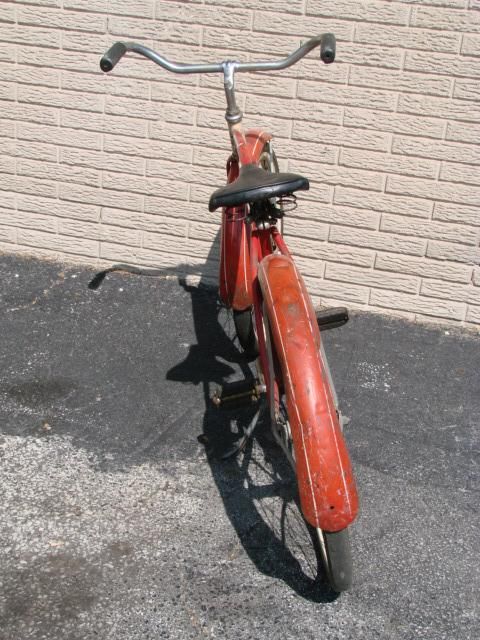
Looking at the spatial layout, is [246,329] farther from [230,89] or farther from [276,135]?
[276,135]

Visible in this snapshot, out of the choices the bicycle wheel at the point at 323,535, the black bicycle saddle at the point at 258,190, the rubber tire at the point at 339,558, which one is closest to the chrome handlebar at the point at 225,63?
the black bicycle saddle at the point at 258,190

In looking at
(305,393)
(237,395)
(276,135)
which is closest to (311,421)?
(305,393)

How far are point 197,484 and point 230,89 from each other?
176 centimetres

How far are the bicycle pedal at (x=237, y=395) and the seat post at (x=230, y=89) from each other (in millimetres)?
1271

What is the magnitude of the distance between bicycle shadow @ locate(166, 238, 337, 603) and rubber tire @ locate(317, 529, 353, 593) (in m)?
0.17

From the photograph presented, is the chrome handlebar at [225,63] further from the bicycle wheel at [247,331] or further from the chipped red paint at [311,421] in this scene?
the chipped red paint at [311,421]

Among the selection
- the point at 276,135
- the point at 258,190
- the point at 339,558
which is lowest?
the point at 339,558

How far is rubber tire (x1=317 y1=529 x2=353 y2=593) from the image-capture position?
2.98 meters

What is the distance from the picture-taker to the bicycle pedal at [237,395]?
3.69 meters

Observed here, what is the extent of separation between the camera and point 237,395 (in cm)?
370

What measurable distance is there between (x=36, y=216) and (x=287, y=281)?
309 cm

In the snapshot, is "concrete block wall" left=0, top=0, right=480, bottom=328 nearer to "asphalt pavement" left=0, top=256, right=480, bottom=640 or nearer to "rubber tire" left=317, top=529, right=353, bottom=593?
"asphalt pavement" left=0, top=256, right=480, bottom=640

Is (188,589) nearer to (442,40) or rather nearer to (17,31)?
(442,40)

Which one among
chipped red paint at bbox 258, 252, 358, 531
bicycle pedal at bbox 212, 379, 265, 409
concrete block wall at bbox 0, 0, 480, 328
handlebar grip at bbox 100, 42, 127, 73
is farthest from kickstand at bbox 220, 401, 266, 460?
concrete block wall at bbox 0, 0, 480, 328
